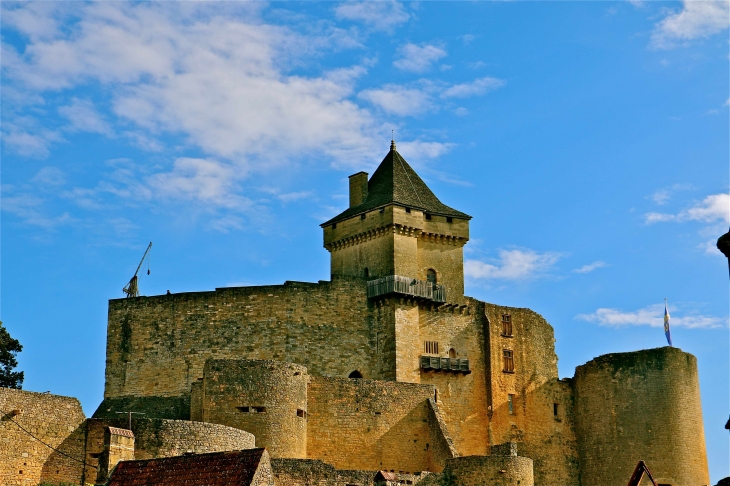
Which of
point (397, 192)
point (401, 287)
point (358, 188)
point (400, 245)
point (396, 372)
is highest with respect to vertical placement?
point (358, 188)

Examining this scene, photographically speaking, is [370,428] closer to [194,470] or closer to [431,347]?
[431,347]

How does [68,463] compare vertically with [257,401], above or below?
below

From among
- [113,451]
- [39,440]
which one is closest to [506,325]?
[39,440]

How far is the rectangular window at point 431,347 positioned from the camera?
185ft

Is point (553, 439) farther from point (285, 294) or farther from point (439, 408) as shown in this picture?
point (285, 294)

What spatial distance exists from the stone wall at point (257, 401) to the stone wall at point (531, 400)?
44.8 feet

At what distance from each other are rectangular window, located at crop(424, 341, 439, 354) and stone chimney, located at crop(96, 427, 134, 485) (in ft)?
67.1

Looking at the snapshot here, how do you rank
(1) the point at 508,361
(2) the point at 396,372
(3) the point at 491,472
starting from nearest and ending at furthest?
1. (3) the point at 491,472
2. (2) the point at 396,372
3. (1) the point at 508,361

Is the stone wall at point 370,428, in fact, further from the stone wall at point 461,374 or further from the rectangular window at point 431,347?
the rectangular window at point 431,347

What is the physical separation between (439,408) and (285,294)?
8.33 m

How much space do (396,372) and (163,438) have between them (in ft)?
51.7

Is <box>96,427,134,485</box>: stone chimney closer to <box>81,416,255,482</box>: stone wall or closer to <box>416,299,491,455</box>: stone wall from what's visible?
<box>81,416,255,482</box>: stone wall

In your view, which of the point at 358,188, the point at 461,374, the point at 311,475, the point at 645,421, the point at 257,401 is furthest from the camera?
the point at 358,188

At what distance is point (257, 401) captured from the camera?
45438 millimetres
